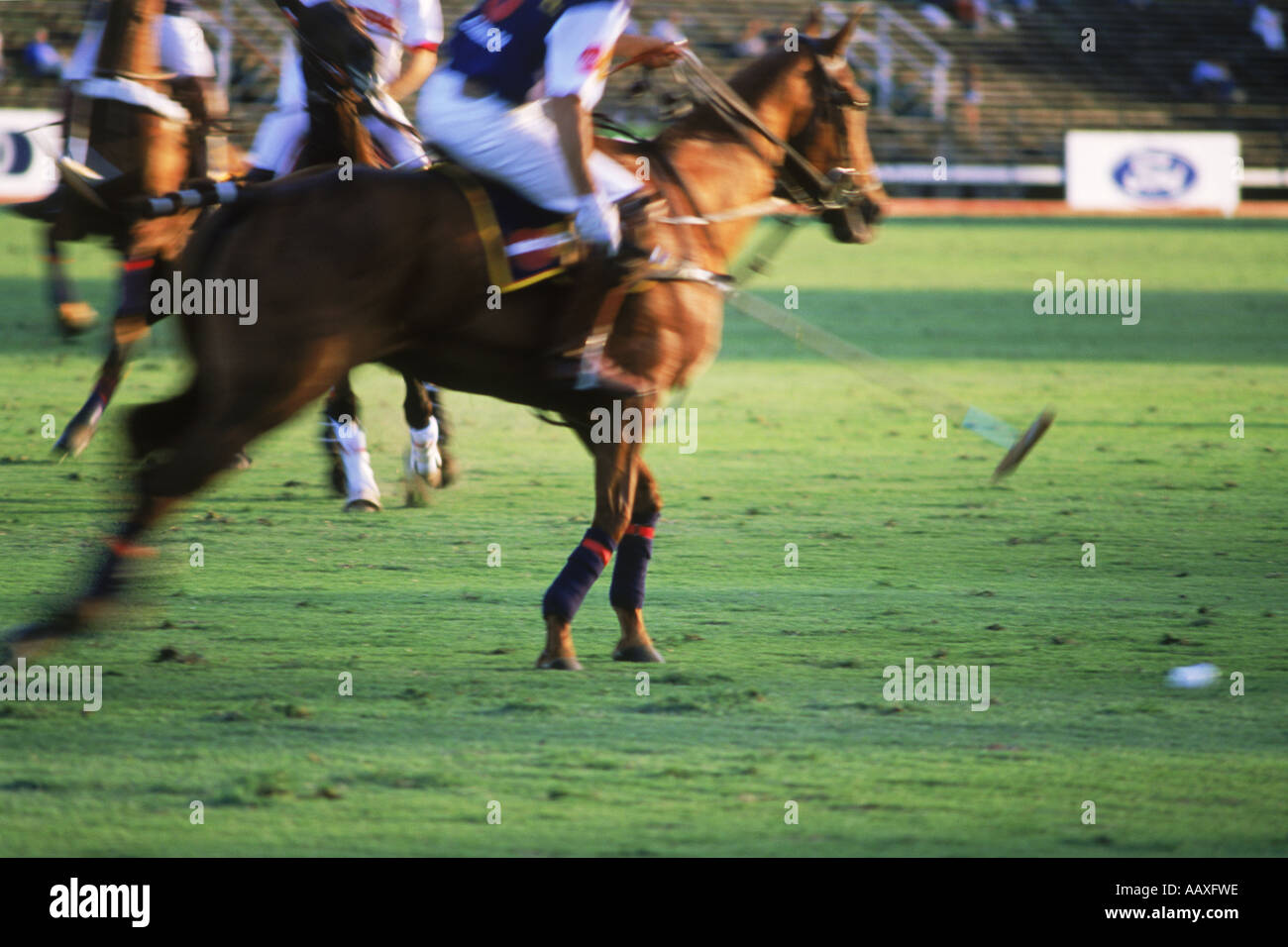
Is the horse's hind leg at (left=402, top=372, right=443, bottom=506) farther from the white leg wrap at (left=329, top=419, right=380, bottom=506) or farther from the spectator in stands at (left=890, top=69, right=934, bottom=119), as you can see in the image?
the spectator in stands at (left=890, top=69, right=934, bottom=119)

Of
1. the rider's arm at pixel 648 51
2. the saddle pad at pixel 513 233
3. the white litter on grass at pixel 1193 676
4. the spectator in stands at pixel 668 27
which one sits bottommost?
the white litter on grass at pixel 1193 676

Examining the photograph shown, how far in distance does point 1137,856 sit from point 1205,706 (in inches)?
64.1

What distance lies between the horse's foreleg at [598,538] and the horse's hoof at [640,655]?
0.79 feet

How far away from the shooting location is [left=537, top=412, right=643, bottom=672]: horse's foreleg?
245 inches

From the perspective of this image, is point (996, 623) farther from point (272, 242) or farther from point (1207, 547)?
point (272, 242)

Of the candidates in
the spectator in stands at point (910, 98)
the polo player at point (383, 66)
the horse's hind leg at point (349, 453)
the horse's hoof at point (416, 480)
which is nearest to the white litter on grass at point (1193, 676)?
the polo player at point (383, 66)

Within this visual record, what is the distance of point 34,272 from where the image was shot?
2177cm

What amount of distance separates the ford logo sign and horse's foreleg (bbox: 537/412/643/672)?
31.1 m

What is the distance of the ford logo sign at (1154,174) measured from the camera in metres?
34.9

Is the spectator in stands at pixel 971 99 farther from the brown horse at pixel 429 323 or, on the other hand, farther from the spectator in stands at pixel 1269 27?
the brown horse at pixel 429 323

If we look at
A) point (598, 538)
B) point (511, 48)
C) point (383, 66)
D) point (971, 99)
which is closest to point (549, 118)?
point (511, 48)

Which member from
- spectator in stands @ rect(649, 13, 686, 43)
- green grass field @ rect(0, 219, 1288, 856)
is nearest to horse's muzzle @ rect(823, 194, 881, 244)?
green grass field @ rect(0, 219, 1288, 856)

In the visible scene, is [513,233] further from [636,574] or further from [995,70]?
[995,70]

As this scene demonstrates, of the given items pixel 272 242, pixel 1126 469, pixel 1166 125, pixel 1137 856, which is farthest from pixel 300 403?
pixel 1166 125
